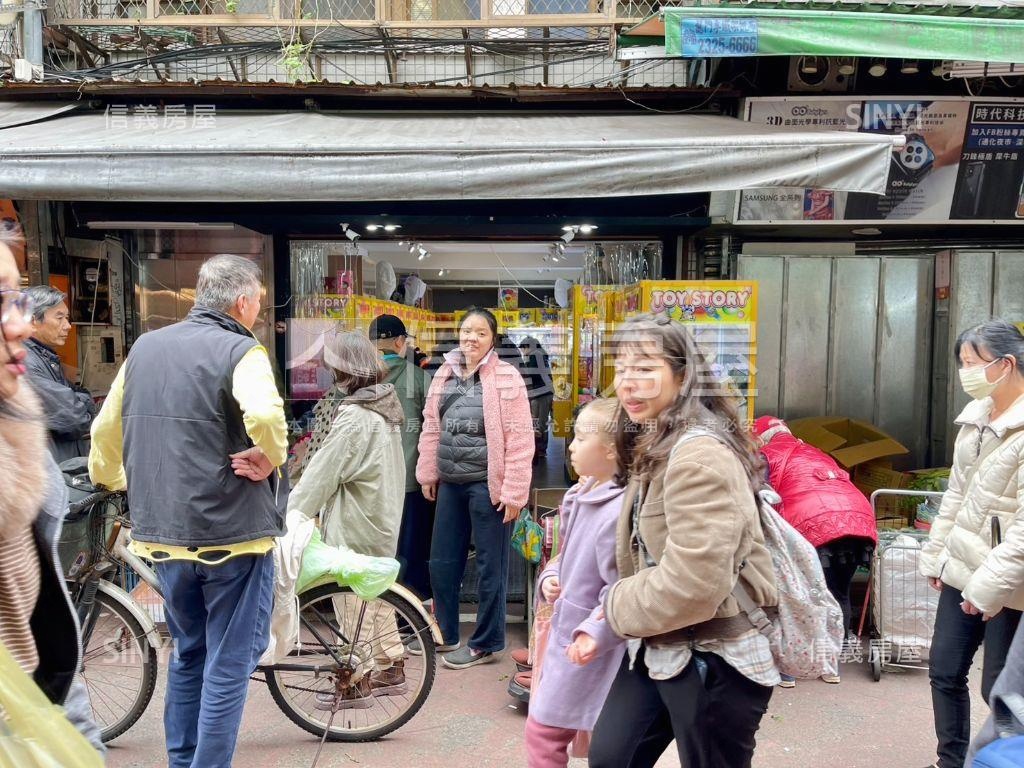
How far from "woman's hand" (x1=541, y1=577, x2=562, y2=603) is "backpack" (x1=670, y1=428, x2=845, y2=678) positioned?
0.73 metres

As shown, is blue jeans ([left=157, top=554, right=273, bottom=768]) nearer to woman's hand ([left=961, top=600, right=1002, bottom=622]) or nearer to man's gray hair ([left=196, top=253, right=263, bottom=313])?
man's gray hair ([left=196, top=253, right=263, bottom=313])

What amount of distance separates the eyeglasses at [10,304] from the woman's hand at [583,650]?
1634 mm

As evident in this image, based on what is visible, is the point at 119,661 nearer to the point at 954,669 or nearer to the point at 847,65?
the point at 954,669

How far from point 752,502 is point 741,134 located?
124 inches

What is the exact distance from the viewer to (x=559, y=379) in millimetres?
8398

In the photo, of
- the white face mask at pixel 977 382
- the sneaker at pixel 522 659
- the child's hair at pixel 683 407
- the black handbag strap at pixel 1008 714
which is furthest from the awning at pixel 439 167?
the black handbag strap at pixel 1008 714

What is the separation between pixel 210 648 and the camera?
280cm

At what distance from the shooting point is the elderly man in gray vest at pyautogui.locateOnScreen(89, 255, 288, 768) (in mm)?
2686

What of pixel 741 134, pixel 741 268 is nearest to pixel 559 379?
pixel 741 268

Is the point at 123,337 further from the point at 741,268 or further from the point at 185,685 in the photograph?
the point at 741,268

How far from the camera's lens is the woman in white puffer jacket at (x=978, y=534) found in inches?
110

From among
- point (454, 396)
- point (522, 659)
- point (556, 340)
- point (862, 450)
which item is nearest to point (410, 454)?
point (454, 396)

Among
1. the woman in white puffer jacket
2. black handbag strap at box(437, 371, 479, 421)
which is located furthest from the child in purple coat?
black handbag strap at box(437, 371, 479, 421)

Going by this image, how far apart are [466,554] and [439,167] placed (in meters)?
2.26
